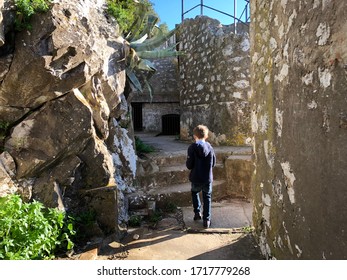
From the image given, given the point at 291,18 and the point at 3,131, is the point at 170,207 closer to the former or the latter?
the point at 3,131

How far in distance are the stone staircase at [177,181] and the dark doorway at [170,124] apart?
598 cm

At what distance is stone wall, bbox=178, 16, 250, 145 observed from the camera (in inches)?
222

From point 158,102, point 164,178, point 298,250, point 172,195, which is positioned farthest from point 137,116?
point 298,250

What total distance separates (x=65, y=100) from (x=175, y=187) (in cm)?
221

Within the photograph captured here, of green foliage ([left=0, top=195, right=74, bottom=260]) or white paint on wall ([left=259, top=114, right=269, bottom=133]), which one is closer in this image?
green foliage ([left=0, top=195, right=74, bottom=260])

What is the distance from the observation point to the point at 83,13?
117 inches

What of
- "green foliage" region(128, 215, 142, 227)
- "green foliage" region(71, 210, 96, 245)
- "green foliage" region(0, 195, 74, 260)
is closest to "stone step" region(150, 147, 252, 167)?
"green foliage" region(128, 215, 142, 227)

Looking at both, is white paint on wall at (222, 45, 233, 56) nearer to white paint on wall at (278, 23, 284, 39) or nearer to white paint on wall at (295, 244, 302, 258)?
white paint on wall at (278, 23, 284, 39)

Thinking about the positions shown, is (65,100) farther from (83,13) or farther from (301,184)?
(301,184)

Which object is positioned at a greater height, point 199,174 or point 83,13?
point 83,13

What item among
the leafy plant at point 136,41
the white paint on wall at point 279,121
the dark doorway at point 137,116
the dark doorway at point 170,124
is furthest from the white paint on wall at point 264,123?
the dark doorway at point 137,116

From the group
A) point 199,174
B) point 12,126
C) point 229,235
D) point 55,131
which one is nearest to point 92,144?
point 55,131

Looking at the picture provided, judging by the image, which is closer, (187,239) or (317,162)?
(317,162)

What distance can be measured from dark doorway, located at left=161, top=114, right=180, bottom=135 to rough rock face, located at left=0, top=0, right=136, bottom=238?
7.30 meters
